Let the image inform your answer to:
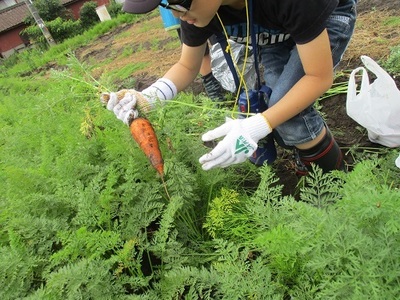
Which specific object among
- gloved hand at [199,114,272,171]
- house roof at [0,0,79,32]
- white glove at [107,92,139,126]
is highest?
house roof at [0,0,79,32]

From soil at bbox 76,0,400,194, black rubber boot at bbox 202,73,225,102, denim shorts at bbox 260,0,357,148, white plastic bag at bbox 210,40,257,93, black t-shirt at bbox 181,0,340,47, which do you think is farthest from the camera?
black rubber boot at bbox 202,73,225,102

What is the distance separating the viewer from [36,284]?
54.6 inches

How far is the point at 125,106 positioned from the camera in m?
1.58

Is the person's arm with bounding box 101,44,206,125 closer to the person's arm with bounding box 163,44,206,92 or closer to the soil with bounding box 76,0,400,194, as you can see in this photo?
the person's arm with bounding box 163,44,206,92

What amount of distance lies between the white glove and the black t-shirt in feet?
1.54

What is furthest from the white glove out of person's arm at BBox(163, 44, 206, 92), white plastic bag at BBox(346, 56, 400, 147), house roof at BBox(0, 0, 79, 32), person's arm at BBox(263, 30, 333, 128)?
house roof at BBox(0, 0, 79, 32)

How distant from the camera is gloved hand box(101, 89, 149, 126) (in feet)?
5.08

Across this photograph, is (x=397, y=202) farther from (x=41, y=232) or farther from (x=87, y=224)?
(x=41, y=232)

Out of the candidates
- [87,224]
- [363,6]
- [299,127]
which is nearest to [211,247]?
[87,224]

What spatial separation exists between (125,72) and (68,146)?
3597mm

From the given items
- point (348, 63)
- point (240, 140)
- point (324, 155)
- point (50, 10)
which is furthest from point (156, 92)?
point (50, 10)

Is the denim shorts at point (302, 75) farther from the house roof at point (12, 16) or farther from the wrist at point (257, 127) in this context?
the house roof at point (12, 16)

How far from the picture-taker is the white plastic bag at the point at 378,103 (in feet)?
5.62

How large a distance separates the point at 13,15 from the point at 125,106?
1037 inches
